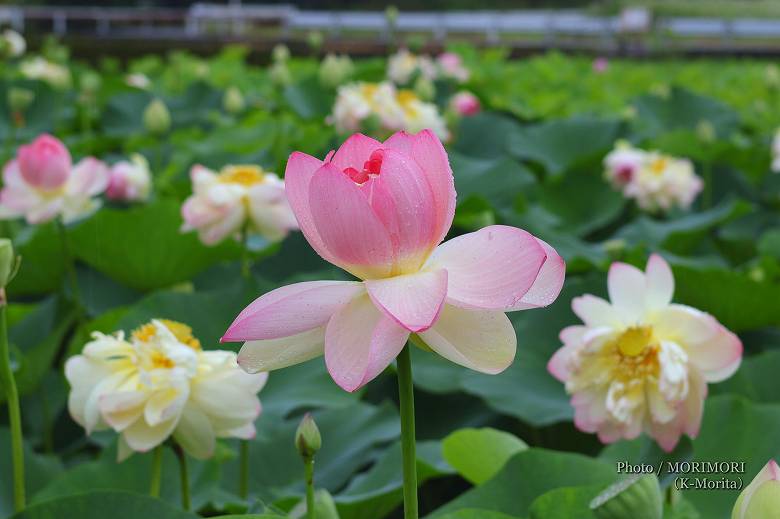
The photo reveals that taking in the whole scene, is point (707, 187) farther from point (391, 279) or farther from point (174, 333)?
point (391, 279)

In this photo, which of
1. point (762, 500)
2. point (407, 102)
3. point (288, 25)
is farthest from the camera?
point (288, 25)

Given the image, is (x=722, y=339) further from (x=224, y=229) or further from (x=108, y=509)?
(x=224, y=229)

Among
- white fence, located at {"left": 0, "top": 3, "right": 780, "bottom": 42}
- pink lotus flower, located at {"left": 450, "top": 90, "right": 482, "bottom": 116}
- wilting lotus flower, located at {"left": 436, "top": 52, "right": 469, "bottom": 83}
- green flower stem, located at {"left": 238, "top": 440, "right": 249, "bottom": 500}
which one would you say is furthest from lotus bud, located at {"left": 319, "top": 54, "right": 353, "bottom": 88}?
white fence, located at {"left": 0, "top": 3, "right": 780, "bottom": 42}

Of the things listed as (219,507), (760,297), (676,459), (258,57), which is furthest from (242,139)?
(258,57)

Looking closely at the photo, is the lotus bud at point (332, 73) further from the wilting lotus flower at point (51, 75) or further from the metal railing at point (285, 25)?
the metal railing at point (285, 25)

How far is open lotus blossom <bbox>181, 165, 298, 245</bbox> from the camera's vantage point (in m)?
1.39

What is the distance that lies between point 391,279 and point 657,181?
65.4 inches

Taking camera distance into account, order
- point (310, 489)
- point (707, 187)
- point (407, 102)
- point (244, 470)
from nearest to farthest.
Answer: point (310, 489), point (244, 470), point (407, 102), point (707, 187)

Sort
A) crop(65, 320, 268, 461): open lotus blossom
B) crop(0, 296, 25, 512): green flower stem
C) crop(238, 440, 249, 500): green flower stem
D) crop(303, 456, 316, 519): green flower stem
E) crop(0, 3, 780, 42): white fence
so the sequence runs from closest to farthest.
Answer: crop(303, 456, 316, 519): green flower stem
crop(0, 296, 25, 512): green flower stem
crop(65, 320, 268, 461): open lotus blossom
crop(238, 440, 249, 500): green flower stem
crop(0, 3, 780, 42): white fence

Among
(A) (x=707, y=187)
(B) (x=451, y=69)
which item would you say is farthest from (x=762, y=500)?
(B) (x=451, y=69)

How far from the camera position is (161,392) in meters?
0.84

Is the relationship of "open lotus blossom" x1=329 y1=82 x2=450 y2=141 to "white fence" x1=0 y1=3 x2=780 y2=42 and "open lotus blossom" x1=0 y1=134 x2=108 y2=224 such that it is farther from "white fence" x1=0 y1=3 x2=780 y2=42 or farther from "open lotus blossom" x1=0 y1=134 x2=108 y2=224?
"white fence" x1=0 y1=3 x2=780 y2=42

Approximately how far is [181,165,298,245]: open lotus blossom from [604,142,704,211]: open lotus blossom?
3.07 ft

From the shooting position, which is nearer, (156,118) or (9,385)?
(9,385)
